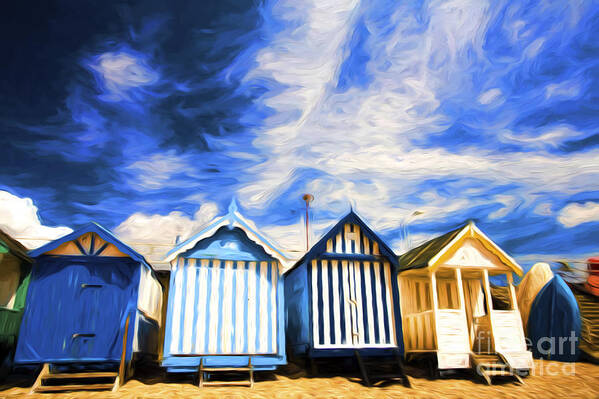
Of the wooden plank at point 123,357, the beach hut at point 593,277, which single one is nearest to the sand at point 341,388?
the wooden plank at point 123,357

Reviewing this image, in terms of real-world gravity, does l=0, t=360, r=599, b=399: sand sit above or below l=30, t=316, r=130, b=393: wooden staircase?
below

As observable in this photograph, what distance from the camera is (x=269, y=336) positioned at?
1119cm

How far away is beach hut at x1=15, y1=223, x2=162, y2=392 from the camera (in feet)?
32.8

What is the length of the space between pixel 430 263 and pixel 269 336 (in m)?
4.71

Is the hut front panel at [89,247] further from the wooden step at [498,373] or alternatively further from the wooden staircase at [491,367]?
the wooden step at [498,373]

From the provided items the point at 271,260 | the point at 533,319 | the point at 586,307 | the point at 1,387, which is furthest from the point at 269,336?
the point at 586,307

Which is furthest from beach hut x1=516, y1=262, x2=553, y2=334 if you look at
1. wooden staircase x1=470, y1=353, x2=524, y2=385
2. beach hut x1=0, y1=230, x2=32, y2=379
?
beach hut x1=0, y1=230, x2=32, y2=379

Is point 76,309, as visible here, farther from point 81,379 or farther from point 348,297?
point 348,297

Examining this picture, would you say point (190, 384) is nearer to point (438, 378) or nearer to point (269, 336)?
point (269, 336)

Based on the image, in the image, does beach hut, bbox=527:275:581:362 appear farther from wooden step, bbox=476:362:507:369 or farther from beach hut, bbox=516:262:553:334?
wooden step, bbox=476:362:507:369

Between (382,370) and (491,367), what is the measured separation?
291 cm

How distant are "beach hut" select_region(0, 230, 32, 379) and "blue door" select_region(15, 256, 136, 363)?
1.17 metres

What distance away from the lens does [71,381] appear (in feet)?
33.3

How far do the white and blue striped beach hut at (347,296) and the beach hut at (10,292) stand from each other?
7186mm
